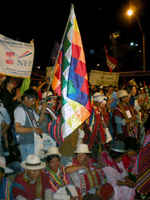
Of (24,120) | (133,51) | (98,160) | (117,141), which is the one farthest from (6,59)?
(133,51)

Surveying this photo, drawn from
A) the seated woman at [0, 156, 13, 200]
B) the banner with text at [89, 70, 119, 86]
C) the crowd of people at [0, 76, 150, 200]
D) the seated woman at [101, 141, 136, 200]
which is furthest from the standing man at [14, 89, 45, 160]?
the banner with text at [89, 70, 119, 86]

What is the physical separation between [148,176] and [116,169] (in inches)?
72.3

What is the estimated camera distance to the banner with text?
9.17m

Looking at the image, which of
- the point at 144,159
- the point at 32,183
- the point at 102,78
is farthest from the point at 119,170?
the point at 102,78

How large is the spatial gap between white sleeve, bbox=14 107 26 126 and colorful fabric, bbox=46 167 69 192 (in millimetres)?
857

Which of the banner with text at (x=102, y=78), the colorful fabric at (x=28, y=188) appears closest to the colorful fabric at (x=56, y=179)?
the colorful fabric at (x=28, y=188)

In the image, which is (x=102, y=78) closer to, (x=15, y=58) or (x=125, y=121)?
(x=125, y=121)

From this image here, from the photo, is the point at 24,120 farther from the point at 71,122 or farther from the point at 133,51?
the point at 133,51

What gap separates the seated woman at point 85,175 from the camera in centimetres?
388

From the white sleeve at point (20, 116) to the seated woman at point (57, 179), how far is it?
68cm

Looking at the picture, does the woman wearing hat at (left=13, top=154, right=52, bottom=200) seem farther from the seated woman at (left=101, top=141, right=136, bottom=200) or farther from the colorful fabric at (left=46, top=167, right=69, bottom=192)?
the seated woman at (left=101, top=141, right=136, bottom=200)

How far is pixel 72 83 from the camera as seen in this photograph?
142 inches

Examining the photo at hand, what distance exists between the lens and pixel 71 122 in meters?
3.46

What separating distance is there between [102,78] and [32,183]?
257 inches
